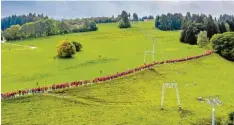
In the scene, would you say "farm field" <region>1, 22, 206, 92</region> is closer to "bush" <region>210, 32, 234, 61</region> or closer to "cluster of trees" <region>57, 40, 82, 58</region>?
"cluster of trees" <region>57, 40, 82, 58</region>

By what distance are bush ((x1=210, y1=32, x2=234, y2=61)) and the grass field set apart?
2.73m

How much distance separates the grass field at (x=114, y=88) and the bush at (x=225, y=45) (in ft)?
8.94

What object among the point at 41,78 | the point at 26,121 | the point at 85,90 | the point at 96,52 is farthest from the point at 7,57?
the point at 26,121

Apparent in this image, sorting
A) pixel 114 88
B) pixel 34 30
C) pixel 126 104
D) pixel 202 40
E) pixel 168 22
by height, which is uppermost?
pixel 168 22

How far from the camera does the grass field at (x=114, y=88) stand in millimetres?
44625

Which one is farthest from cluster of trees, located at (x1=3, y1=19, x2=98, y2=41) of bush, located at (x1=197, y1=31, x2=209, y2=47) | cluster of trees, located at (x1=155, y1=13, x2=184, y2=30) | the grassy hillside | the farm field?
the grassy hillside

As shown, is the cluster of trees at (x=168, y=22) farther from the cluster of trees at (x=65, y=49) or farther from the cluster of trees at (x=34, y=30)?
the cluster of trees at (x=65, y=49)

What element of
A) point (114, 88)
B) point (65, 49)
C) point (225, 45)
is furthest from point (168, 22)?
point (114, 88)

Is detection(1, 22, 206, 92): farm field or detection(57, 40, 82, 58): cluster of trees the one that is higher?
detection(57, 40, 82, 58): cluster of trees

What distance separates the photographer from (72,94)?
166 ft

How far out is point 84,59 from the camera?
84.2 m

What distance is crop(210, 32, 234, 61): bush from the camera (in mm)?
87875

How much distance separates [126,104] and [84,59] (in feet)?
117

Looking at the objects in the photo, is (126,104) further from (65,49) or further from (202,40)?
(202,40)
